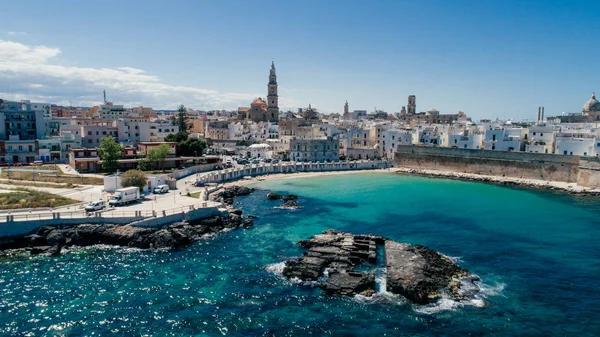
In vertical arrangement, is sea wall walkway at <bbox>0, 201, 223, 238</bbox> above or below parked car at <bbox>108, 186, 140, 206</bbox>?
below

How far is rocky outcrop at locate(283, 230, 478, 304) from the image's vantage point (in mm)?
23141

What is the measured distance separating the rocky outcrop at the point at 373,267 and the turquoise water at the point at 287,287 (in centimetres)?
94

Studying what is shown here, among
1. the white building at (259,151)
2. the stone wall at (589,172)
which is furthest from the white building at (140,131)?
the stone wall at (589,172)

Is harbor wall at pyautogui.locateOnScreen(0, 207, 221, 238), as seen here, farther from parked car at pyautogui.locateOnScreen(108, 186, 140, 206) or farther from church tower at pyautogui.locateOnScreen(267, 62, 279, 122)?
church tower at pyautogui.locateOnScreen(267, 62, 279, 122)

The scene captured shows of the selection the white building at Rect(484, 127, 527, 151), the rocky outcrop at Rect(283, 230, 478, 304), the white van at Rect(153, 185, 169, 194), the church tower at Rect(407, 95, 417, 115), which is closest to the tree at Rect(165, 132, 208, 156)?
the white van at Rect(153, 185, 169, 194)

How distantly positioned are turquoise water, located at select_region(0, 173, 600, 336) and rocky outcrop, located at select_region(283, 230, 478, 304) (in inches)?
36.9

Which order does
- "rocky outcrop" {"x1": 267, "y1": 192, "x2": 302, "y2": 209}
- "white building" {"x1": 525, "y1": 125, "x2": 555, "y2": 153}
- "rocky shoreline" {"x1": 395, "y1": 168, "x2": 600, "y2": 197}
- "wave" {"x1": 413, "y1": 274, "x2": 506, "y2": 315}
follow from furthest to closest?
"white building" {"x1": 525, "y1": 125, "x2": 555, "y2": 153}
"rocky shoreline" {"x1": 395, "y1": 168, "x2": 600, "y2": 197}
"rocky outcrop" {"x1": 267, "y1": 192, "x2": 302, "y2": 209}
"wave" {"x1": 413, "y1": 274, "x2": 506, "y2": 315}

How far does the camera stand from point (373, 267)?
2702 cm

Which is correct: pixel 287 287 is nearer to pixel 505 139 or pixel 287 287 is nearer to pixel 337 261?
pixel 337 261

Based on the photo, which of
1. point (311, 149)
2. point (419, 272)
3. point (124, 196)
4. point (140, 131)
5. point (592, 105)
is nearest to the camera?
point (419, 272)

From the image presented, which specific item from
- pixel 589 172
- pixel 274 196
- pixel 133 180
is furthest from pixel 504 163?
pixel 133 180

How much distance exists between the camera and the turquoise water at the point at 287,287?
65.1 feet

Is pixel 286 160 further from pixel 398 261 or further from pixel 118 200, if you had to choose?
pixel 398 261

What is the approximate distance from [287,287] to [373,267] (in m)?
6.57
